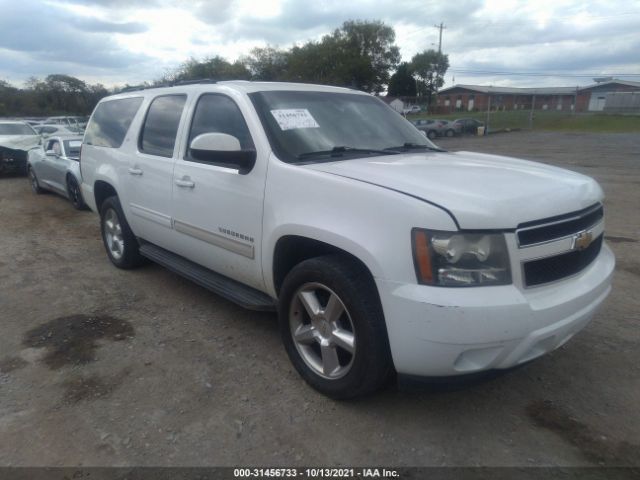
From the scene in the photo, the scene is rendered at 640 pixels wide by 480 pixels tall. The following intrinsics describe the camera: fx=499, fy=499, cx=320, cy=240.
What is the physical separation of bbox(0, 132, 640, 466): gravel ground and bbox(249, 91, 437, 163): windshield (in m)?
1.49

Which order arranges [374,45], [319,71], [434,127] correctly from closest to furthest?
[434,127] → [319,71] → [374,45]

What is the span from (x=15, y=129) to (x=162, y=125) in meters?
13.5

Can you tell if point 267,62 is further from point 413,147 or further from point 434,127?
point 413,147

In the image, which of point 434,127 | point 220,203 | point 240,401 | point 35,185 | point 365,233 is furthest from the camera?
point 434,127

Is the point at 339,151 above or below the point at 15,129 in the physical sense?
above

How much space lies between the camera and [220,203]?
3.54 metres

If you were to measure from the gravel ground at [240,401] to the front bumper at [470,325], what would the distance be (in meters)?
0.23

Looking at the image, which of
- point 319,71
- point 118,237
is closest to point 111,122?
point 118,237

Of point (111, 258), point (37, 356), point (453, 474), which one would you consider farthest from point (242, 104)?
point (111, 258)

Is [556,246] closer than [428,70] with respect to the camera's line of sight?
Yes

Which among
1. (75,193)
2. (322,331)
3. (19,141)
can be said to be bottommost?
(75,193)

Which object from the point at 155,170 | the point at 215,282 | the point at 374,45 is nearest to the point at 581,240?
the point at 215,282

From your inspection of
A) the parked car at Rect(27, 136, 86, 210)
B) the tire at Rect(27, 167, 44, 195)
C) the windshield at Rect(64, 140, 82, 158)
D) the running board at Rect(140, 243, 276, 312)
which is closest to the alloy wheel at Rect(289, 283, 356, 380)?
the running board at Rect(140, 243, 276, 312)

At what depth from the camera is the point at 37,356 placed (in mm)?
3592
